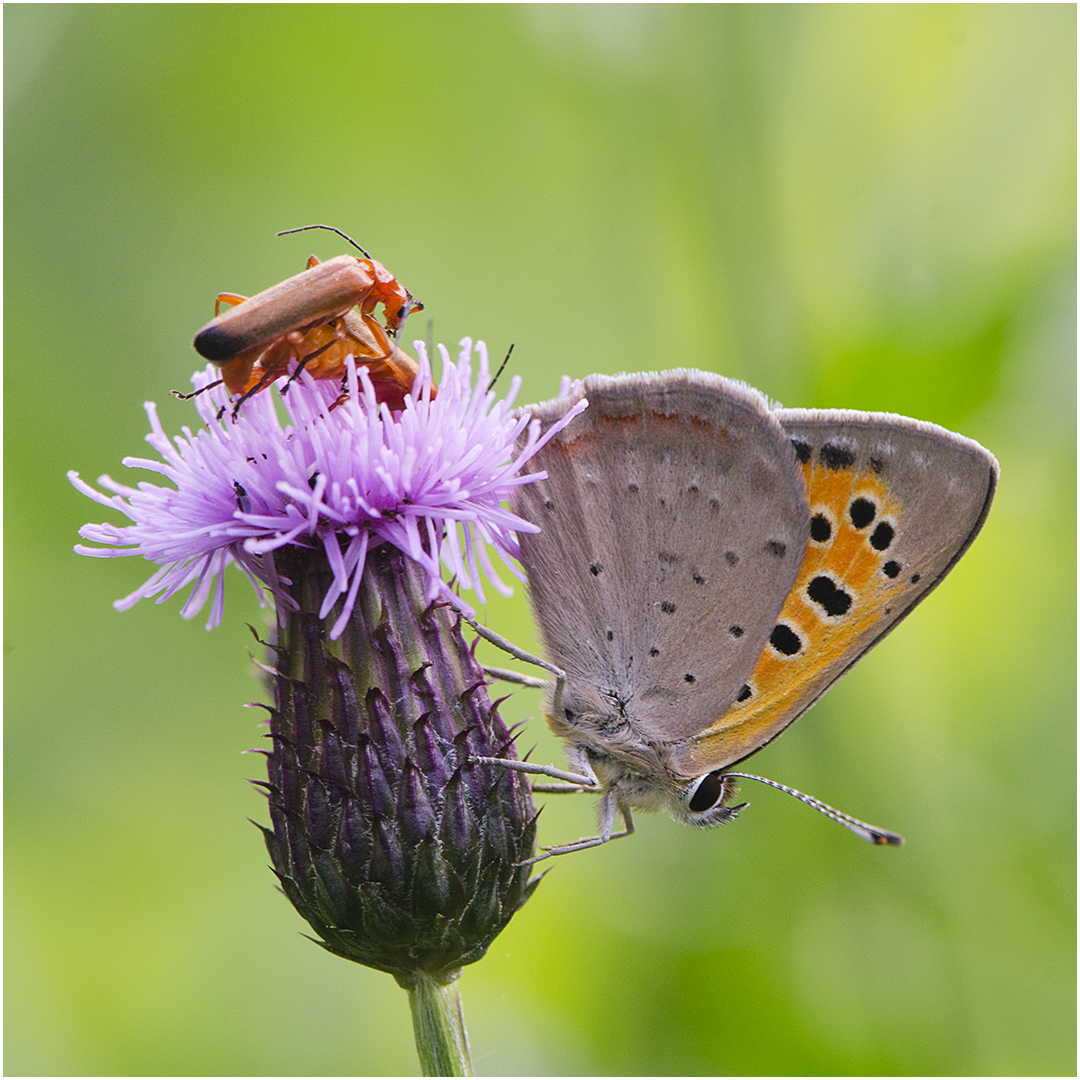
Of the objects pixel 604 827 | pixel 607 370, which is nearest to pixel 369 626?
pixel 604 827

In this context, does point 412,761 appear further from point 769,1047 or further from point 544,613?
point 769,1047

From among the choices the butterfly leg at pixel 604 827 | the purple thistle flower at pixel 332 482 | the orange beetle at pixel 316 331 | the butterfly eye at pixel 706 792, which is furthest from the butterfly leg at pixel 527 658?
the orange beetle at pixel 316 331

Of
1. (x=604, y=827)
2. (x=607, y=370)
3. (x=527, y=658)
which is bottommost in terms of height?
(x=604, y=827)

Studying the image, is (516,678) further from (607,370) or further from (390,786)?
(607,370)

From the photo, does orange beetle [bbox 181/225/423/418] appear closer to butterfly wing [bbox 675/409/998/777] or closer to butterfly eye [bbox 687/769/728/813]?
butterfly wing [bbox 675/409/998/777]

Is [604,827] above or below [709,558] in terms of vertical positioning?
below

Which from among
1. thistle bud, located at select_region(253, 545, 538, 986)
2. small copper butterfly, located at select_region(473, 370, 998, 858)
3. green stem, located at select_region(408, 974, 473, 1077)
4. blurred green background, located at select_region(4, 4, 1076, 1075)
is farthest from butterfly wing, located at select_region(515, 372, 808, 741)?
blurred green background, located at select_region(4, 4, 1076, 1075)
